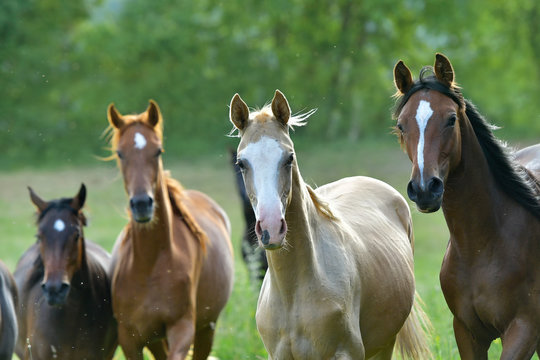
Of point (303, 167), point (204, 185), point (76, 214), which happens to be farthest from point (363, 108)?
point (76, 214)

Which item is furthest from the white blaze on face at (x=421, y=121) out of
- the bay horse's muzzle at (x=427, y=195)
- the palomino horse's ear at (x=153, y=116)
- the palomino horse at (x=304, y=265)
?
the palomino horse's ear at (x=153, y=116)

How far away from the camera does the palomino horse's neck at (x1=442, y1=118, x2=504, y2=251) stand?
5.16 meters

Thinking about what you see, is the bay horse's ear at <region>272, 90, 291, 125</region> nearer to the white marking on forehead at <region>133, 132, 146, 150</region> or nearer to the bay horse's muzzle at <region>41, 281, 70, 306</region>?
the white marking on forehead at <region>133, 132, 146, 150</region>

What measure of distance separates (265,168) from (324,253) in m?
0.75

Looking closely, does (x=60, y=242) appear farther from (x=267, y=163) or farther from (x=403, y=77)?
(x=403, y=77)

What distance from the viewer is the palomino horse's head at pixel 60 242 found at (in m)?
6.32

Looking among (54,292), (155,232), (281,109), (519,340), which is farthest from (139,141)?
(519,340)

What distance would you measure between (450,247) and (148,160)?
96.5 inches

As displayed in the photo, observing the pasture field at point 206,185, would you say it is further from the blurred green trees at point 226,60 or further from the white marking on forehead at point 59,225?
the white marking on forehead at point 59,225

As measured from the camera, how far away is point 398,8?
91.9 feet

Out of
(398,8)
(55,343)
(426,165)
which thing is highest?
(398,8)

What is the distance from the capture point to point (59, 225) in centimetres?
654

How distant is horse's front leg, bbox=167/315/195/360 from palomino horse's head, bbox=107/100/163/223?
33.6 inches

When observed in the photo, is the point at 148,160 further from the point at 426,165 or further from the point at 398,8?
the point at 398,8
